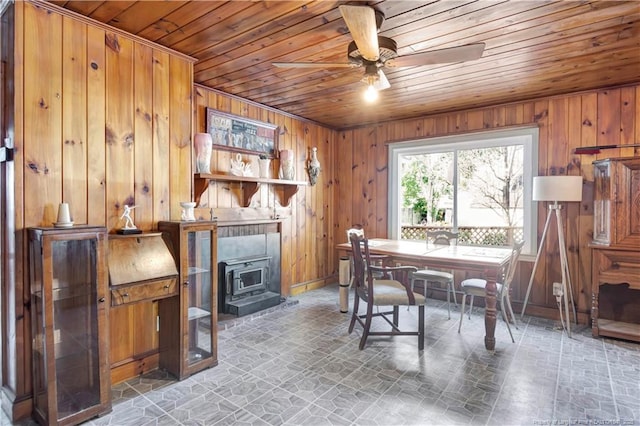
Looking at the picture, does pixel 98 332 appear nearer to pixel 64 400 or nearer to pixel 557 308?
pixel 64 400

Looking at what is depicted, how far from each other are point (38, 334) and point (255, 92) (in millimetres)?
2869

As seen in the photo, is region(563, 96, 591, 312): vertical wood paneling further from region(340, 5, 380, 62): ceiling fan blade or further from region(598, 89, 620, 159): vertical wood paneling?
region(340, 5, 380, 62): ceiling fan blade

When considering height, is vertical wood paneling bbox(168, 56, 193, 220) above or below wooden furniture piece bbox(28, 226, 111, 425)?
above

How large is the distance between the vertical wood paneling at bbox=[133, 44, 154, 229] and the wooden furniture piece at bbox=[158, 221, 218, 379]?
0.17m

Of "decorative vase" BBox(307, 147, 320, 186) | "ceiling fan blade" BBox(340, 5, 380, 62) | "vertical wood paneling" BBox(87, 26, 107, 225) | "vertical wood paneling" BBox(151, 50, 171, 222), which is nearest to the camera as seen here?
"ceiling fan blade" BBox(340, 5, 380, 62)

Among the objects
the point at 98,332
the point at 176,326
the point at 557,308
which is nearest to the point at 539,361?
the point at 557,308

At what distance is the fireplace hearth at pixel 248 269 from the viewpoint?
12.1 ft

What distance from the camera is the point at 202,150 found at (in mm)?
3371

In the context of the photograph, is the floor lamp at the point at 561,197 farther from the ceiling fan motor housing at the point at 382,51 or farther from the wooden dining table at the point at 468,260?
the ceiling fan motor housing at the point at 382,51

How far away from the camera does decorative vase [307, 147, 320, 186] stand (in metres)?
4.94

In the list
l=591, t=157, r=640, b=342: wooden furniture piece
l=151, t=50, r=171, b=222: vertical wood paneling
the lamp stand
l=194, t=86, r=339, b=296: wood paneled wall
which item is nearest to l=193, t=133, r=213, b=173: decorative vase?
l=194, t=86, r=339, b=296: wood paneled wall

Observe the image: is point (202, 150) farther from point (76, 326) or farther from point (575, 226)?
point (575, 226)

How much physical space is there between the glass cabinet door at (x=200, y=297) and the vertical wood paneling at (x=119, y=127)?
0.55 metres

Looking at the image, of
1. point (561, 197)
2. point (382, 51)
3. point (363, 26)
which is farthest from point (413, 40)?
point (561, 197)
